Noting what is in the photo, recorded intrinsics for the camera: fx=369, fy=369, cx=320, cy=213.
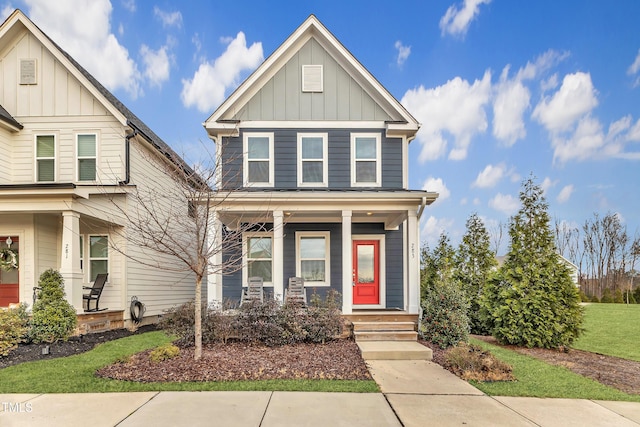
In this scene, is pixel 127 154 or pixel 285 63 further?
pixel 285 63

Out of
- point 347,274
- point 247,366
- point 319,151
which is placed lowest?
point 247,366

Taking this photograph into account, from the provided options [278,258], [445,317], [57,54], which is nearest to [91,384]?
[278,258]

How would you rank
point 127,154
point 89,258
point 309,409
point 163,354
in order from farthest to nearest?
1. point 89,258
2. point 127,154
3. point 163,354
4. point 309,409

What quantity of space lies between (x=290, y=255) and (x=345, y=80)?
5.53 meters

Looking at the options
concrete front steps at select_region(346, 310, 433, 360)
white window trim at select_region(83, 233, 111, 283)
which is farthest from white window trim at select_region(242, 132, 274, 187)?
concrete front steps at select_region(346, 310, 433, 360)

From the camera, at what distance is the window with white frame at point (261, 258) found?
10695mm

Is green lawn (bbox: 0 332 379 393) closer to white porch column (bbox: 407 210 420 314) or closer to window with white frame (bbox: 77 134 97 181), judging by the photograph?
white porch column (bbox: 407 210 420 314)

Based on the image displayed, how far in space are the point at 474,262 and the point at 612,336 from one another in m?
4.20

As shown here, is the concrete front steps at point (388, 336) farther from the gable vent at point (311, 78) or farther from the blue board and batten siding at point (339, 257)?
the gable vent at point (311, 78)

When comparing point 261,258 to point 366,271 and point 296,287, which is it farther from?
point 366,271

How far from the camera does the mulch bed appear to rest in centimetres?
550

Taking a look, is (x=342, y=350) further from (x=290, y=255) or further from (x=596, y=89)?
(x=596, y=89)

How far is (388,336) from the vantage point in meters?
8.16

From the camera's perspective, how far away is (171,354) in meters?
6.37
